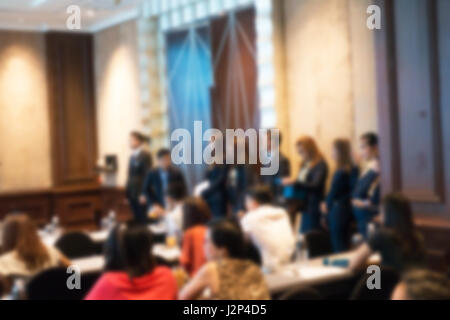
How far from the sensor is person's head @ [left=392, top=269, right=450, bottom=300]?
5.97ft

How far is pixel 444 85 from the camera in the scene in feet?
12.3

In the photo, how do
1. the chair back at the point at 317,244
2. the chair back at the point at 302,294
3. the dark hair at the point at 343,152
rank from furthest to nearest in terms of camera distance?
1. the dark hair at the point at 343,152
2. the chair back at the point at 317,244
3. the chair back at the point at 302,294

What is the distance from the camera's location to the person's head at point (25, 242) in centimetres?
373

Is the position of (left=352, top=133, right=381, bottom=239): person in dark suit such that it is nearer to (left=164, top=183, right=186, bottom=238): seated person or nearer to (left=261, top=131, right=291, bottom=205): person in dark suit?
(left=261, top=131, right=291, bottom=205): person in dark suit

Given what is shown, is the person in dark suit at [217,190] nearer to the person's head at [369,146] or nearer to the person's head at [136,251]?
the person's head at [369,146]

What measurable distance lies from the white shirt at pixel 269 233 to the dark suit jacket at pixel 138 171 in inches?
127

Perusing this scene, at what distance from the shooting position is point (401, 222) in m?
3.37

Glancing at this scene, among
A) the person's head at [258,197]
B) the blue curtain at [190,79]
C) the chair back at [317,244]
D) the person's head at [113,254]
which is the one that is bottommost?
the chair back at [317,244]

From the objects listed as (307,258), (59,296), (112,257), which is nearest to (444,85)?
(307,258)

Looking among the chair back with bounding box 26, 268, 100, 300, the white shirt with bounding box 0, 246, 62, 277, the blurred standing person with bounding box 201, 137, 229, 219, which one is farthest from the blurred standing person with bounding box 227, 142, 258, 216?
the chair back with bounding box 26, 268, 100, 300

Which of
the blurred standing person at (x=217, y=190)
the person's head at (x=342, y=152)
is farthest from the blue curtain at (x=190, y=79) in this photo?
the person's head at (x=342, y=152)

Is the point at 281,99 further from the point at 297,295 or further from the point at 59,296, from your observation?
the point at 297,295

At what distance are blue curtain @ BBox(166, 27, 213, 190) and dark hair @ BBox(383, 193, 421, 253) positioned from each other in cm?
436
